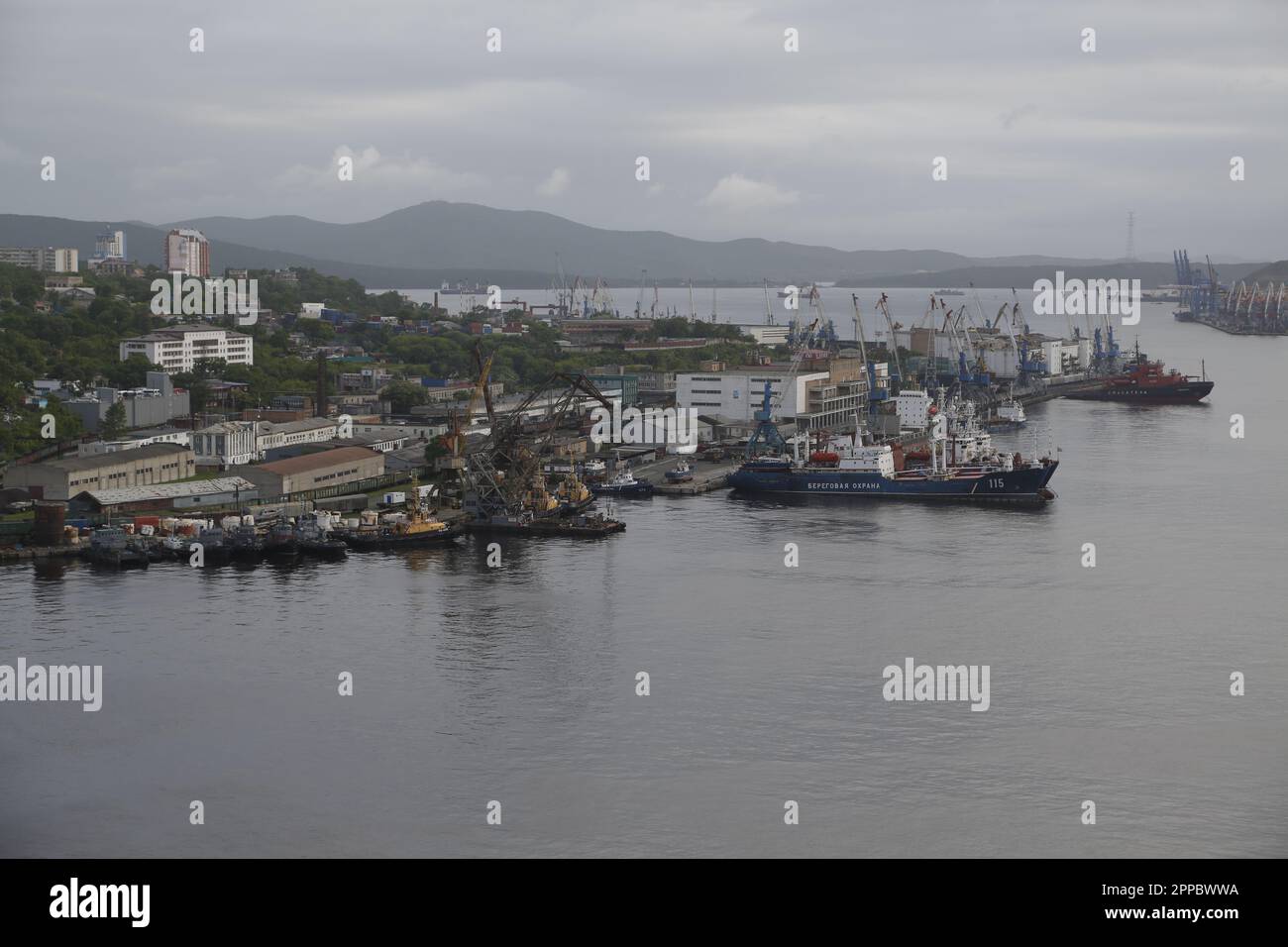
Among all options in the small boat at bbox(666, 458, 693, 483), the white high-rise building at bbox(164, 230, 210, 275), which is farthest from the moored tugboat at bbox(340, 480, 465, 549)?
the white high-rise building at bbox(164, 230, 210, 275)

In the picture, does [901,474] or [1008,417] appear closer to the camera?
[901,474]

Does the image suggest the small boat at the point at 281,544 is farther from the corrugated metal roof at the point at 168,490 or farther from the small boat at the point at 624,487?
the small boat at the point at 624,487

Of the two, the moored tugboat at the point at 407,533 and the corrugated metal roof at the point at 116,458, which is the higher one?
the corrugated metal roof at the point at 116,458

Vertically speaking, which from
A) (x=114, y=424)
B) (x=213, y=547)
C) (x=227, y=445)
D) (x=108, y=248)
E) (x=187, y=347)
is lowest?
(x=213, y=547)

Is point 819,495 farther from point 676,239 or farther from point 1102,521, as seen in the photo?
point 676,239

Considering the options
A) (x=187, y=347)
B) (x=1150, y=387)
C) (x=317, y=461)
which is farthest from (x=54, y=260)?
(x=317, y=461)

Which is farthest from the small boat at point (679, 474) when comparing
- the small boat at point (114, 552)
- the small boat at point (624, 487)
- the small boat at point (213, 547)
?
the small boat at point (114, 552)

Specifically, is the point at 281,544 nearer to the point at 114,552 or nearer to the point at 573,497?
the point at 114,552
